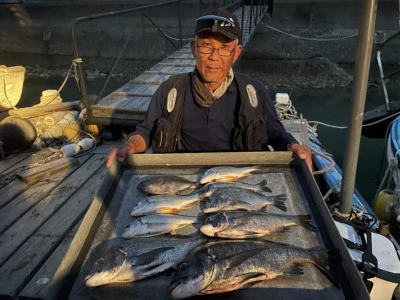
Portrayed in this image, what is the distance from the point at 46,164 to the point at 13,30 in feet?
64.5

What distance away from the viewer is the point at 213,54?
8.82ft

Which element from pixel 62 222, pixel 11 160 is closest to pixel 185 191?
pixel 62 222

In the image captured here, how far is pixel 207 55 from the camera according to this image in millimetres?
2703

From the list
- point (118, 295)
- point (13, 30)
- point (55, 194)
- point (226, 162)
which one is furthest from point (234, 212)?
point (13, 30)

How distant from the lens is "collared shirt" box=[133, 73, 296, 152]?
2.98 m

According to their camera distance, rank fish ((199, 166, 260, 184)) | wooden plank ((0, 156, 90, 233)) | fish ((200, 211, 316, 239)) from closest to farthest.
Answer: fish ((200, 211, 316, 239))
fish ((199, 166, 260, 184))
wooden plank ((0, 156, 90, 233))

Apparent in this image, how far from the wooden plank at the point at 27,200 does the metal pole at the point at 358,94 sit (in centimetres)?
A: 366

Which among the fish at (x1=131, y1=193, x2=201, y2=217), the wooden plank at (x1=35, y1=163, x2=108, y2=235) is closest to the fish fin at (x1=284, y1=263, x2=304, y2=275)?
the fish at (x1=131, y1=193, x2=201, y2=217)

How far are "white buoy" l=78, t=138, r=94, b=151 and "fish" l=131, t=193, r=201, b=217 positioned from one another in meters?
4.07

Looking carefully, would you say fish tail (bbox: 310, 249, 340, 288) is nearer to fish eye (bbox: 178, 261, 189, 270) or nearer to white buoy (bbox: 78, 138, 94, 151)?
fish eye (bbox: 178, 261, 189, 270)

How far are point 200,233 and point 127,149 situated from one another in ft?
3.46

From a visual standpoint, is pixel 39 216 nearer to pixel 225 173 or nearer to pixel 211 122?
pixel 211 122

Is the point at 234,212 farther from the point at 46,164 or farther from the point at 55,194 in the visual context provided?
the point at 46,164

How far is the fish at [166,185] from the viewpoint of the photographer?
2025 millimetres
